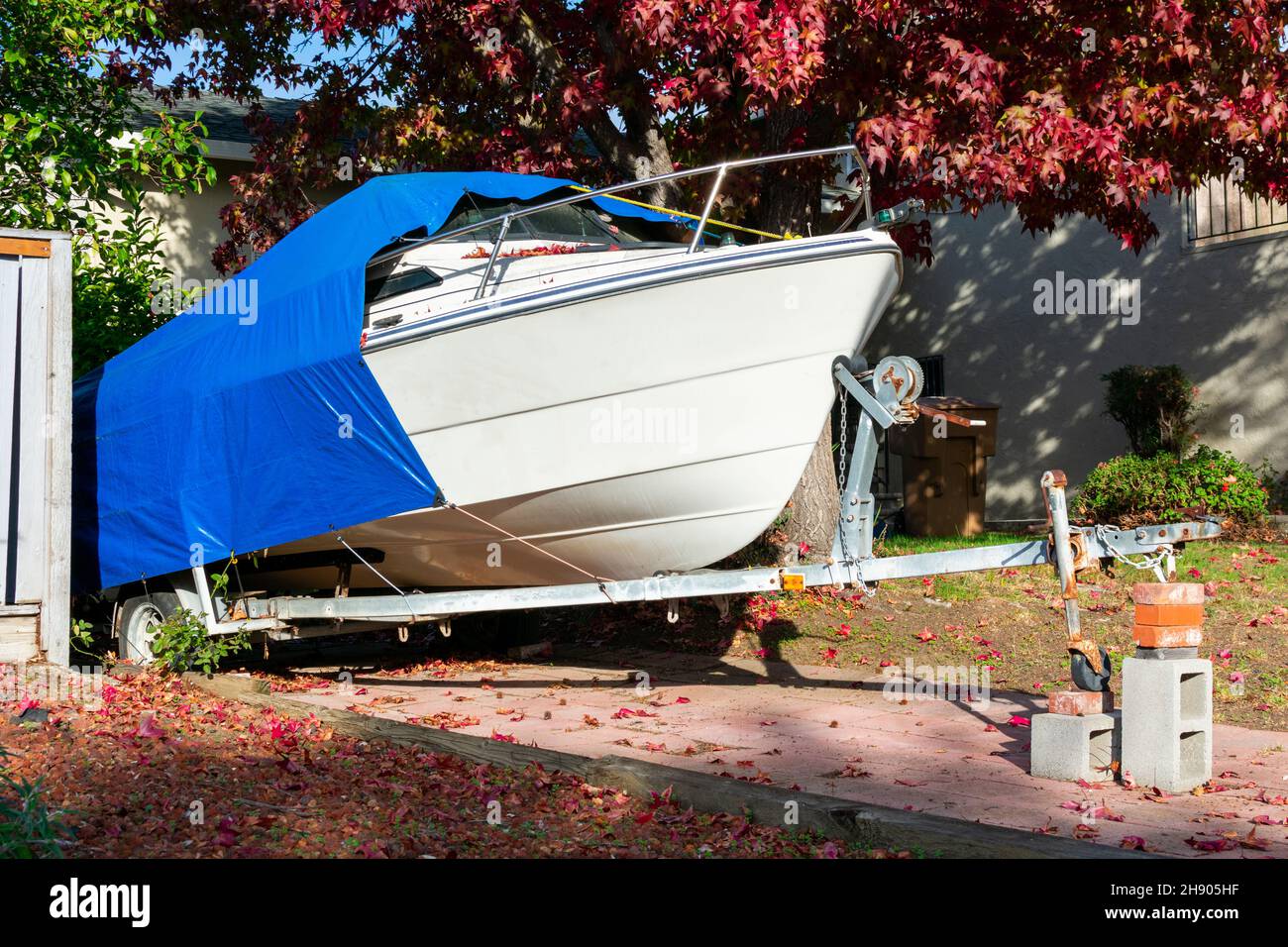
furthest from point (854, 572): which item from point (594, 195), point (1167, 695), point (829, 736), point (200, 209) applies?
point (200, 209)

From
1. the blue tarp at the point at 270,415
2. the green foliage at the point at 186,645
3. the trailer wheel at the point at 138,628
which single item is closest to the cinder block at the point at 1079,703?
the blue tarp at the point at 270,415

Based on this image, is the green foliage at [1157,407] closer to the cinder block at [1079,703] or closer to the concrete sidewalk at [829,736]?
the concrete sidewalk at [829,736]

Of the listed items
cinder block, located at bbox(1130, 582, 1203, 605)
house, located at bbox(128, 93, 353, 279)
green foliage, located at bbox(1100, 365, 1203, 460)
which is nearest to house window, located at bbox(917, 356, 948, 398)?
green foliage, located at bbox(1100, 365, 1203, 460)

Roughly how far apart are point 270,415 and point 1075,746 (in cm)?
484

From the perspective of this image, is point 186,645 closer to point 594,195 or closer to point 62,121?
point 594,195

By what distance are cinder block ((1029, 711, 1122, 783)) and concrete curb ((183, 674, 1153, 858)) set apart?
43.2 inches

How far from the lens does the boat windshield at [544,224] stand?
7.58 metres

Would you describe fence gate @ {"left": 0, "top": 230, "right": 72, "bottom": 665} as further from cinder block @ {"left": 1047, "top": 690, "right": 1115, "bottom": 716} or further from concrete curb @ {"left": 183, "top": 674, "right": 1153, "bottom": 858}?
cinder block @ {"left": 1047, "top": 690, "right": 1115, "bottom": 716}

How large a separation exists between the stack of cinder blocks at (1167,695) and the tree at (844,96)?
339 centimetres

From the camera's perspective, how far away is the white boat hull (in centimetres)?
645

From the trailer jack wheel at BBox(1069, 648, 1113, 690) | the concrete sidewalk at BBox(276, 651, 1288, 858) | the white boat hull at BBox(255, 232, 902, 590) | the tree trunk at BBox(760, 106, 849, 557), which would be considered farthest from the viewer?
the tree trunk at BBox(760, 106, 849, 557)

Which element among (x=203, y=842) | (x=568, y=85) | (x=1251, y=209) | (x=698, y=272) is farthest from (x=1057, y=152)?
(x=1251, y=209)

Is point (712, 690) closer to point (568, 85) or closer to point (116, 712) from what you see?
point (116, 712)

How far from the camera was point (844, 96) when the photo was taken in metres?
8.51
